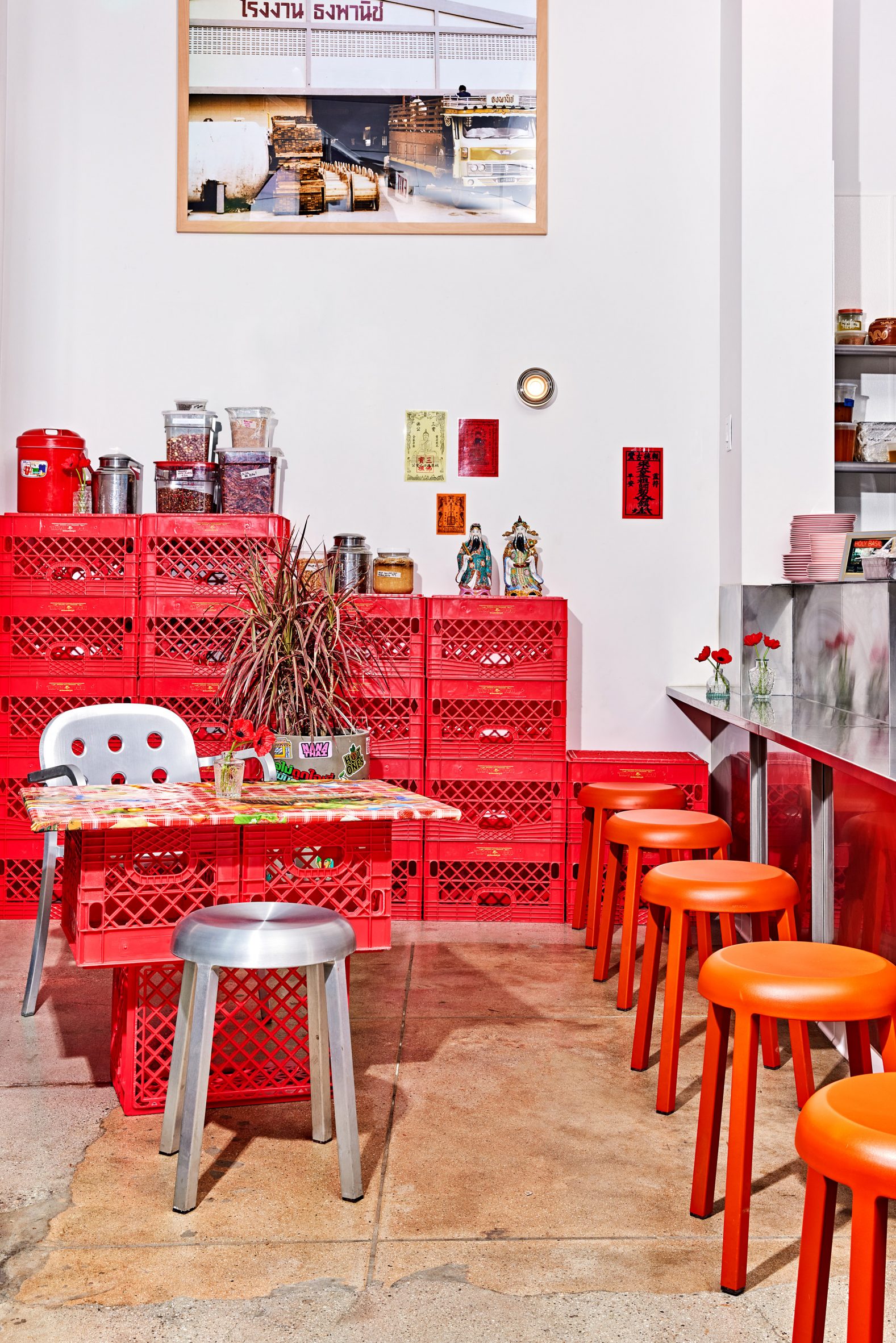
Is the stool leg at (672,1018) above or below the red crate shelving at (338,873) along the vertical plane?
below

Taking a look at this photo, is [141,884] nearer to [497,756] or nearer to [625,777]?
[497,756]

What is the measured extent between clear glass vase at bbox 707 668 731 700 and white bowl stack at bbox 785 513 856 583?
1.66 feet

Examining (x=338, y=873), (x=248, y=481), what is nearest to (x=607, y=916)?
(x=338, y=873)

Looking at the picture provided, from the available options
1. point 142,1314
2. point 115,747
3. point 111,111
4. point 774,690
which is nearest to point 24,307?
point 111,111

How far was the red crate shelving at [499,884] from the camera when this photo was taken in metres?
5.12

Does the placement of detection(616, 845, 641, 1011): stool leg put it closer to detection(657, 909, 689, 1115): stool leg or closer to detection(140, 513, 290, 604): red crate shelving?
detection(657, 909, 689, 1115): stool leg

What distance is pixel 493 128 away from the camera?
5.55m

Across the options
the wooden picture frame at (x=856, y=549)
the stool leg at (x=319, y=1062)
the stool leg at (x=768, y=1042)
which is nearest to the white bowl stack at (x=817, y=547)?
the wooden picture frame at (x=856, y=549)

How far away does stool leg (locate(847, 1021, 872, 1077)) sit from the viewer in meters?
2.37

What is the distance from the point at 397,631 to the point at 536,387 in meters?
1.39

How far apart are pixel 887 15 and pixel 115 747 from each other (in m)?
4.96

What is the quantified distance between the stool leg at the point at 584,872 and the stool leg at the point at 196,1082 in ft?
7.95

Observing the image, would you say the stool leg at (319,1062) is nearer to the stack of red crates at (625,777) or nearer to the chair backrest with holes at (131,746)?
the chair backrest with holes at (131,746)

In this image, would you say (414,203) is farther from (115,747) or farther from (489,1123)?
(489,1123)
